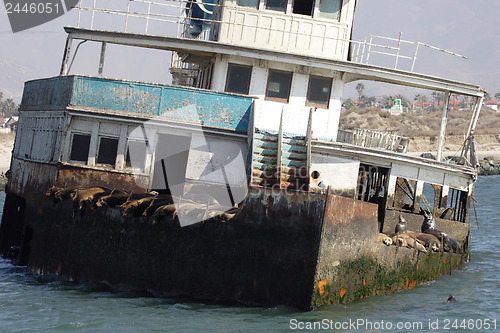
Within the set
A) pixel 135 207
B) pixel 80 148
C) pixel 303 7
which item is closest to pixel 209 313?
pixel 135 207

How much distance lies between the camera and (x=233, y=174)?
59.1 feet

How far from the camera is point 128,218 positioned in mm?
15742

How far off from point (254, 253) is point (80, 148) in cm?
615

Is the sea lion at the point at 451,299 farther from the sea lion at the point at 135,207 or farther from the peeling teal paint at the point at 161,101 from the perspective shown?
the sea lion at the point at 135,207

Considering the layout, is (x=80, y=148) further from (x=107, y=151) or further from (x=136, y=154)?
(x=136, y=154)

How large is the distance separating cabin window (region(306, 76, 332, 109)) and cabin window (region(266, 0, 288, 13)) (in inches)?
88.9

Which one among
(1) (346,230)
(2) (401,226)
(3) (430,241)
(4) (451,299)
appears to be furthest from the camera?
(2) (401,226)

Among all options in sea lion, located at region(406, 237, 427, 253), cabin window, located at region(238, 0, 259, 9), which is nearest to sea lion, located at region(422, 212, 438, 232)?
sea lion, located at region(406, 237, 427, 253)

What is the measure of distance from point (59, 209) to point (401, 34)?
1064cm

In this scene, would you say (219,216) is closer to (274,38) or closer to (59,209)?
(59,209)

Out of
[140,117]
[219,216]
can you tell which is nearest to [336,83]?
[140,117]

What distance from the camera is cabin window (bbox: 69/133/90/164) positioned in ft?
59.3

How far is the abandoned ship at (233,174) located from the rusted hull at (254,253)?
1.1 inches

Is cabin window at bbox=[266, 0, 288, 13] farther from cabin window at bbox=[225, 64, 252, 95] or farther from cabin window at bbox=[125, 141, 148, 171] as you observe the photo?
cabin window at bbox=[125, 141, 148, 171]
